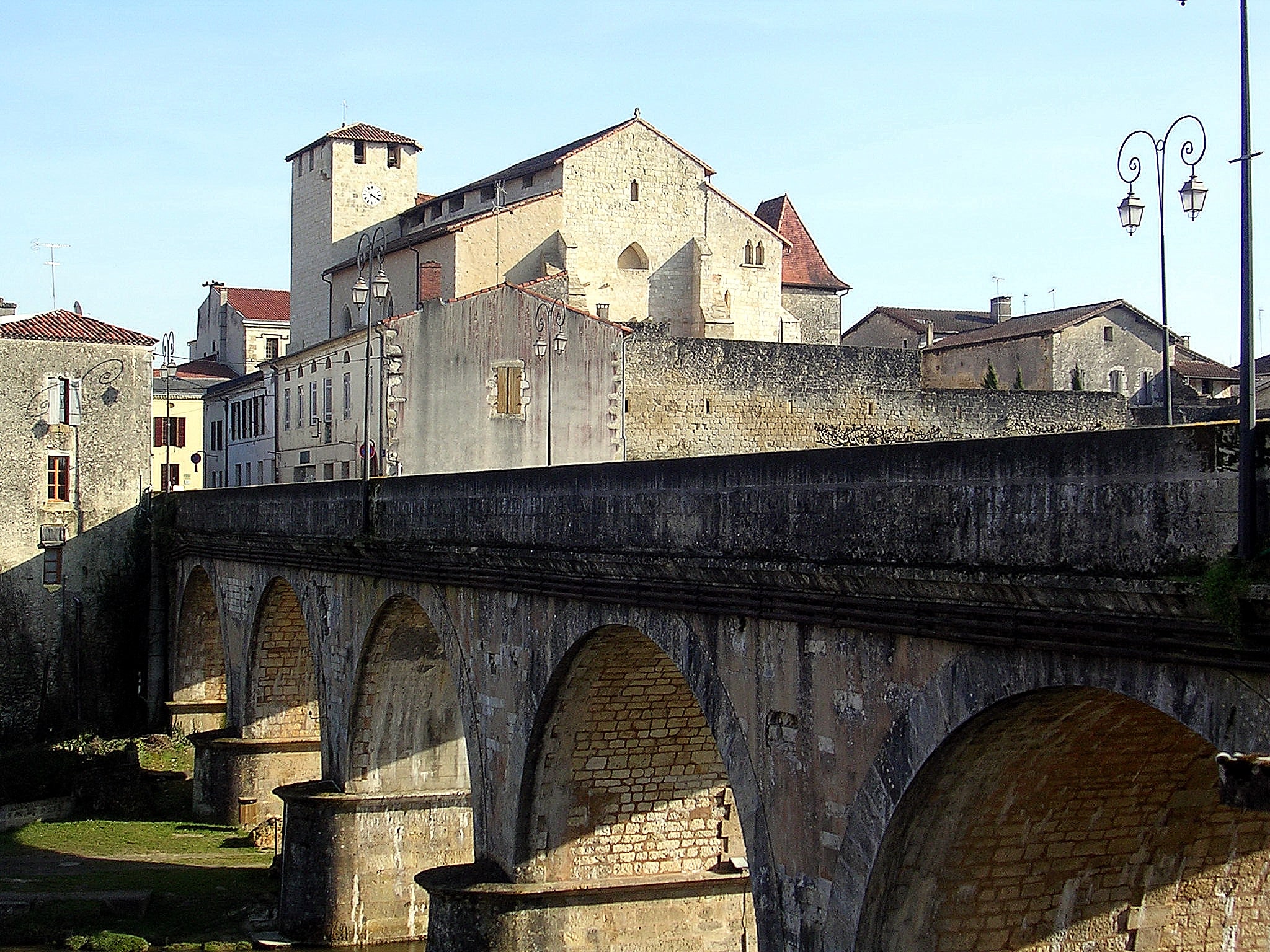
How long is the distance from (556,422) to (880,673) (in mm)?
26656

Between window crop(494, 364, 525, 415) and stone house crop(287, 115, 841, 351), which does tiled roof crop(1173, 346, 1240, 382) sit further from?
window crop(494, 364, 525, 415)

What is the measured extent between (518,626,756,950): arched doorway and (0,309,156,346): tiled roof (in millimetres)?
26198

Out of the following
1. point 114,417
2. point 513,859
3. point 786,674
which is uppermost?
point 114,417

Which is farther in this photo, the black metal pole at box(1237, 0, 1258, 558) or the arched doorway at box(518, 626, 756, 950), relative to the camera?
the arched doorway at box(518, 626, 756, 950)

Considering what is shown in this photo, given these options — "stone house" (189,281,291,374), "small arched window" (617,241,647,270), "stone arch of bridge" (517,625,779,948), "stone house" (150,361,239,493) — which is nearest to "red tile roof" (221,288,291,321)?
"stone house" (189,281,291,374)

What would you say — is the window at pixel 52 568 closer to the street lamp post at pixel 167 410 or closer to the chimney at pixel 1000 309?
the street lamp post at pixel 167 410

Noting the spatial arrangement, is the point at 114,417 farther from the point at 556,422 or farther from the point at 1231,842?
the point at 1231,842

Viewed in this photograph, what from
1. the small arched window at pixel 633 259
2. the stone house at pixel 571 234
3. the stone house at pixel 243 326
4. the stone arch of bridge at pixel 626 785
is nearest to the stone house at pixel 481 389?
the stone house at pixel 571 234

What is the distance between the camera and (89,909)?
21891 mm

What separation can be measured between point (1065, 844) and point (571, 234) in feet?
115

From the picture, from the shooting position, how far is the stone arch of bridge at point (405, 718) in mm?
20156

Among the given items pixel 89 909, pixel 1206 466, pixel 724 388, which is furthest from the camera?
pixel 724 388

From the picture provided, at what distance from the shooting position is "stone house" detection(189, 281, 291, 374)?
58.4 meters

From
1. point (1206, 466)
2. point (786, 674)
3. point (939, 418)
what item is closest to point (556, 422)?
point (939, 418)
